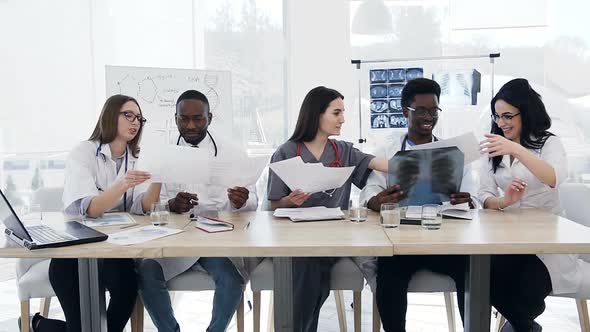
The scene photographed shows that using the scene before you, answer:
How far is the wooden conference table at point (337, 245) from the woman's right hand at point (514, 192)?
126mm

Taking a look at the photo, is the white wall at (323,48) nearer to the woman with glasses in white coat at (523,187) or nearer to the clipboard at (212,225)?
the woman with glasses in white coat at (523,187)

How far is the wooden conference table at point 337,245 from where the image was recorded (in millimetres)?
1393

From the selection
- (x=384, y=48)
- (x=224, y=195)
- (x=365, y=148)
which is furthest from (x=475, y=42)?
(x=224, y=195)

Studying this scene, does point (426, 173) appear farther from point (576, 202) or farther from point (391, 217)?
point (576, 202)

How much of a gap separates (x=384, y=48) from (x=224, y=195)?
2.32 metres

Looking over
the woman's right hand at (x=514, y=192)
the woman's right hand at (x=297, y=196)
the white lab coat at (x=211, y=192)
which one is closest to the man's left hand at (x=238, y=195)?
the white lab coat at (x=211, y=192)

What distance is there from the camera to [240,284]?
190 cm

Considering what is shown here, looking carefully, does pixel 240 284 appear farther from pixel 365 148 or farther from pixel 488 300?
pixel 365 148

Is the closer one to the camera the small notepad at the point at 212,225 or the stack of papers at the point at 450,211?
the small notepad at the point at 212,225

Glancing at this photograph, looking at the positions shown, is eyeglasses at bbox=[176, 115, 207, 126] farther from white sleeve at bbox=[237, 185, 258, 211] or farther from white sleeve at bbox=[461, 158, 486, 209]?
white sleeve at bbox=[461, 158, 486, 209]

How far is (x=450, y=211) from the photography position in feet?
→ 6.25

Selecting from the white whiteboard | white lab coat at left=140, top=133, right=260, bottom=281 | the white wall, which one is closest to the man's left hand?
white lab coat at left=140, top=133, right=260, bottom=281

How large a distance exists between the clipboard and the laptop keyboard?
41 cm

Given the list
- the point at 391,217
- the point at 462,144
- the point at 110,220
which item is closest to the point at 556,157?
the point at 462,144
